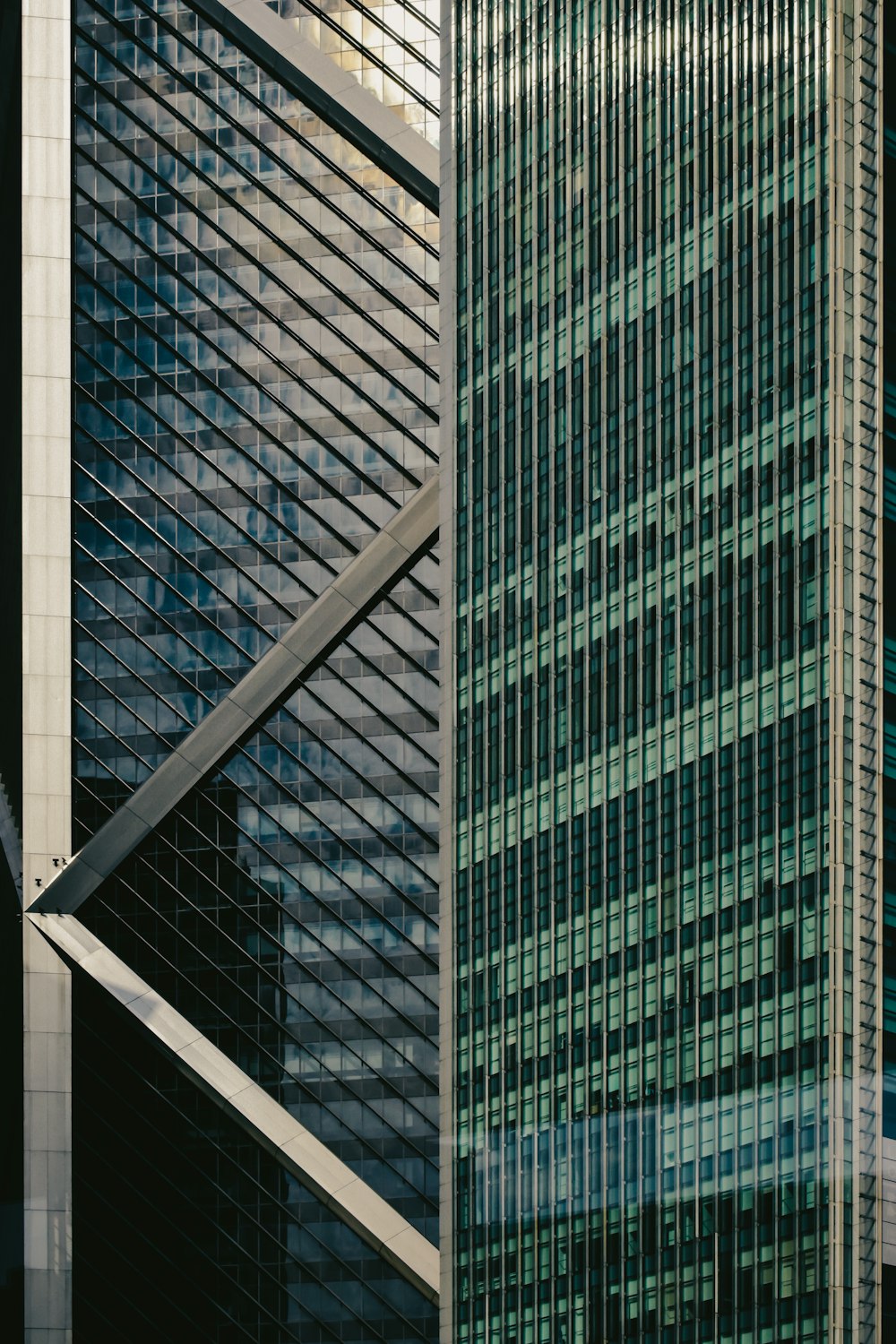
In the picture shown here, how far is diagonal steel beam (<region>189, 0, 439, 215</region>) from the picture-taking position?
91.5m

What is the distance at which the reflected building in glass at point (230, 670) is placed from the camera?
8925 centimetres

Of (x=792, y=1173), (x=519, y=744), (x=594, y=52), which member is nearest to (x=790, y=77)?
(x=594, y=52)

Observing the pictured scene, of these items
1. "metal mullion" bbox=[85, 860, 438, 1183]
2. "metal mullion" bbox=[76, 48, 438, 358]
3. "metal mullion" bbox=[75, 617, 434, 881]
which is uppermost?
"metal mullion" bbox=[76, 48, 438, 358]

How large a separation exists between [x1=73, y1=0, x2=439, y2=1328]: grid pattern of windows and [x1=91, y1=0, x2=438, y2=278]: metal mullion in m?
0.09

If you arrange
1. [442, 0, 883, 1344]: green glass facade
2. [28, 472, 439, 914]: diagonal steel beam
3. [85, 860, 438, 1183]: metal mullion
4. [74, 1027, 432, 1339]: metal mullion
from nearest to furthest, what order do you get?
[442, 0, 883, 1344]: green glass facade
[85, 860, 438, 1183]: metal mullion
[74, 1027, 432, 1339]: metal mullion
[28, 472, 439, 914]: diagonal steel beam

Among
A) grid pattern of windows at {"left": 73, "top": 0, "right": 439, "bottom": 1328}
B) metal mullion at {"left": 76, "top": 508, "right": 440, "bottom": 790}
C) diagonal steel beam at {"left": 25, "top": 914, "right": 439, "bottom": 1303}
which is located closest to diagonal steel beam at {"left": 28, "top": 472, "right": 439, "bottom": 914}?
grid pattern of windows at {"left": 73, "top": 0, "right": 439, "bottom": 1328}

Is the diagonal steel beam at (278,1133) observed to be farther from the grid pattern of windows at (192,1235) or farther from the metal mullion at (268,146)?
the metal mullion at (268,146)

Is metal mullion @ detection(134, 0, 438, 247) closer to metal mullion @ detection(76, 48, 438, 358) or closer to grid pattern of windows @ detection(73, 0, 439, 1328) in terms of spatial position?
grid pattern of windows @ detection(73, 0, 439, 1328)

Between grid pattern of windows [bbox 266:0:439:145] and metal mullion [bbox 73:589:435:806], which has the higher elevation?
grid pattern of windows [bbox 266:0:439:145]

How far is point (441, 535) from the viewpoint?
8288 centimetres

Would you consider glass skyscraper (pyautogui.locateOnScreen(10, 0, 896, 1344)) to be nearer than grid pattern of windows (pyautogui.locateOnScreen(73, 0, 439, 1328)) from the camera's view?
Yes

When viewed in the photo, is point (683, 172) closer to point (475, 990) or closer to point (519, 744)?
point (519, 744)

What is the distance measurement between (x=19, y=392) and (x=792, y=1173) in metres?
51.6

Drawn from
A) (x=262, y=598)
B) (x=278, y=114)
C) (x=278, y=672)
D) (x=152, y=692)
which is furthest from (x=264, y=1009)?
(x=278, y=114)
